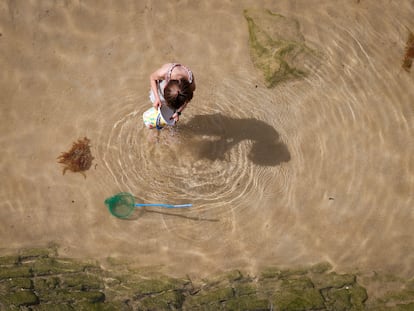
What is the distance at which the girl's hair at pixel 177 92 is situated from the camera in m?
4.35

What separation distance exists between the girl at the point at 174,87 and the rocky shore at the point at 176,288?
2.58 m

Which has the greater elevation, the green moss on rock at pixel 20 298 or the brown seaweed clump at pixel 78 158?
the brown seaweed clump at pixel 78 158

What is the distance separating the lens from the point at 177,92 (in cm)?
434

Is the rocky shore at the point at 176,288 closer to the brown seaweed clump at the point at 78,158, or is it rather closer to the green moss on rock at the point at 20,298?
the green moss on rock at the point at 20,298

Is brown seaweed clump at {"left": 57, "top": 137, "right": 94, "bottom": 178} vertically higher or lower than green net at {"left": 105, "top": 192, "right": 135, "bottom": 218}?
higher

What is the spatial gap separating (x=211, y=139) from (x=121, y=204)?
1845 mm

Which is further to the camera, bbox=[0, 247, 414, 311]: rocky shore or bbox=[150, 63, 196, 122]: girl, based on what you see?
bbox=[0, 247, 414, 311]: rocky shore

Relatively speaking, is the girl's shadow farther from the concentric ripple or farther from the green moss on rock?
the green moss on rock

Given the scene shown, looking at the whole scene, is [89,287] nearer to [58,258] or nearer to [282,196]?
[58,258]

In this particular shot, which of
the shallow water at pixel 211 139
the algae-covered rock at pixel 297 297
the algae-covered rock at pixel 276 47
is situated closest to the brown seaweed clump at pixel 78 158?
the shallow water at pixel 211 139

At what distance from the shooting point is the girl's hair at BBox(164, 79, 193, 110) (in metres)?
4.35

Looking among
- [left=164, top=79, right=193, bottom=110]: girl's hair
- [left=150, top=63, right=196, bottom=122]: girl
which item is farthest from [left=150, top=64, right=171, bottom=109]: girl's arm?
[left=164, top=79, right=193, bottom=110]: girl's hair

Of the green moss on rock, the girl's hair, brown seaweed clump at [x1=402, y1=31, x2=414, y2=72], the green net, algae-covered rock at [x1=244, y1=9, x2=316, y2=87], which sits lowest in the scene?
the green moss on rock

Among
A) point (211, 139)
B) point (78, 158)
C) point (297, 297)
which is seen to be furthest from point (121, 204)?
point (297, 297)
